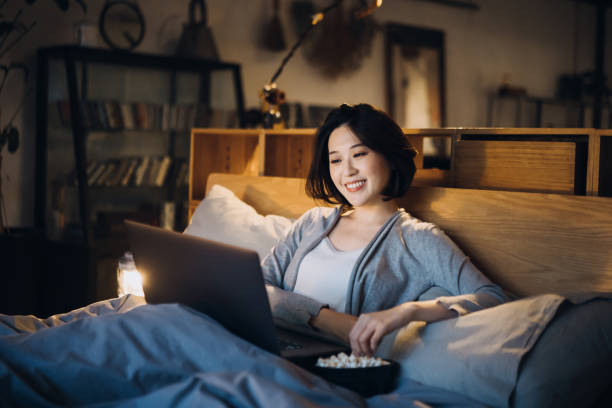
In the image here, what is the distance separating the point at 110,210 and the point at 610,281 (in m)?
2.94

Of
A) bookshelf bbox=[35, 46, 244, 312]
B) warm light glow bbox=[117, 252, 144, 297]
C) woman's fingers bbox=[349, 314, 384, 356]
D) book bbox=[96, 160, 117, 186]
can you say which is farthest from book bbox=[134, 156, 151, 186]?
woman's fingers bbox=[349, 314, 384, 356]

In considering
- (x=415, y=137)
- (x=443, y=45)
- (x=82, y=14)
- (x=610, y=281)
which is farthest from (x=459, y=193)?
(x=443, y=45)

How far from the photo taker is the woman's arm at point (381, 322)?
142 centimetres

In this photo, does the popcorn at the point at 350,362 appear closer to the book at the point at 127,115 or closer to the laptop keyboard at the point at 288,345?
the laptop keyboard at the point at 288,345

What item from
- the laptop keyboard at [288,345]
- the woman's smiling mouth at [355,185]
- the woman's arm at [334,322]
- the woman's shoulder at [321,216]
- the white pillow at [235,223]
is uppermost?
the woman's smiling mouth at [355,185]

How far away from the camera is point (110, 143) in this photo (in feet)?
12.9

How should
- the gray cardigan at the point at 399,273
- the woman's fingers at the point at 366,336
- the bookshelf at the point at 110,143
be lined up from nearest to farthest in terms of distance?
the woman's fingers at the point at 366,336
the gray cardigan at the point at 399,273
the bookshelf at the point at 110,143

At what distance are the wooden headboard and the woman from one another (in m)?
0.13

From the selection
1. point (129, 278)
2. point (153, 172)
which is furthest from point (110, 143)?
point (129, 278)

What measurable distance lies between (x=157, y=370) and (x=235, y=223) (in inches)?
48.0

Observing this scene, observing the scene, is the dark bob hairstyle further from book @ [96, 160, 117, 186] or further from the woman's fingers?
book @ [96, 160, 117, 186]

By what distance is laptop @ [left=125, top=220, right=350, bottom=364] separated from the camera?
1.27 metres

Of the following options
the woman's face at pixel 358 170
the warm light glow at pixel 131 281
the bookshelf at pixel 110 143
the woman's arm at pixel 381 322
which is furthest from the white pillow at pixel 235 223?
the bookshelf at pixel 110 143

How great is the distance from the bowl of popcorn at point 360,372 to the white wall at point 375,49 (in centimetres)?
312
